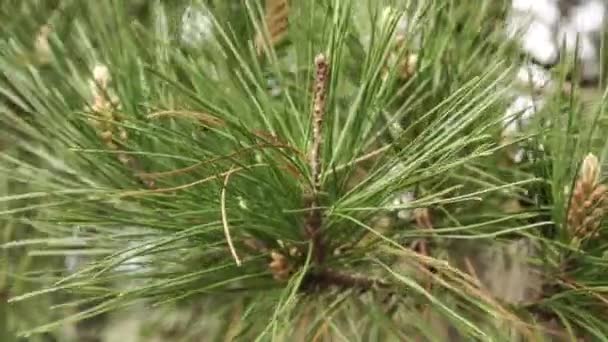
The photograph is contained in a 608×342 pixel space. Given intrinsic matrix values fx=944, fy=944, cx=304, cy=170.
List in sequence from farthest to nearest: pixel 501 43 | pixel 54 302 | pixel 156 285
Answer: pixel 54 302
pixel 501 43
pixel 156 285

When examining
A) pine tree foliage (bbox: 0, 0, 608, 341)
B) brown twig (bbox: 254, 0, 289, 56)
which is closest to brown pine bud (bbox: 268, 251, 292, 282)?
pine tree foliage (bbox: 0, 0, 608, 341)

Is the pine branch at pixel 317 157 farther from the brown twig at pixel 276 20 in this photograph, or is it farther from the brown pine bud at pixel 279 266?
the brown twig at pixel 276 20

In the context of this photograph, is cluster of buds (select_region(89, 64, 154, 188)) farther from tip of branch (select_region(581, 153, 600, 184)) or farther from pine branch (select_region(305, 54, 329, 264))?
tip of branch (select_region(581, 153, 600, 184))

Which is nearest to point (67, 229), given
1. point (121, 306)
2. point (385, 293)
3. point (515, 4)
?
point (121, 306)

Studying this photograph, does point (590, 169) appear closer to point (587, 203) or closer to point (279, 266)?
point (587, 203)

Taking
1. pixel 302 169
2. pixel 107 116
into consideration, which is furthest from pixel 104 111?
pixel 302 169

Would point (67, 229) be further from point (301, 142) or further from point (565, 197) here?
point (565, 197)

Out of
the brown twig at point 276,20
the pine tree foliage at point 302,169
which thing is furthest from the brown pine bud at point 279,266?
the brown twig at point 276,20
